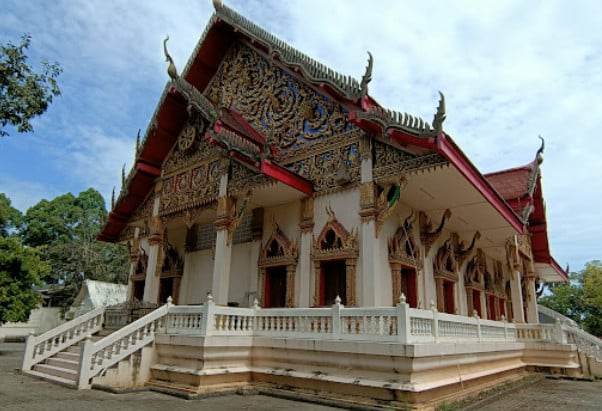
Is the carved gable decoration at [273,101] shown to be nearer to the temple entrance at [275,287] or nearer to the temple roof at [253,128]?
the temple roof at [253,128]

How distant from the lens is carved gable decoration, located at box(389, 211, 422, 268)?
28.1 feet

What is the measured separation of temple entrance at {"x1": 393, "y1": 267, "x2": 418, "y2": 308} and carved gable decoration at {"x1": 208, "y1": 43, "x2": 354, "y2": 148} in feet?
10.2

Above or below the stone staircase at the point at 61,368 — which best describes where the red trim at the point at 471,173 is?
above

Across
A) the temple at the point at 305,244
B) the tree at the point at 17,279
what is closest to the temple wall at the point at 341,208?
the temple at the point at 305,244


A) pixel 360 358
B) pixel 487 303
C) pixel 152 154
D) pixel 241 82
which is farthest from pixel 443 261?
pixel 152 154

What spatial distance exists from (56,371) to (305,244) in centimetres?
496

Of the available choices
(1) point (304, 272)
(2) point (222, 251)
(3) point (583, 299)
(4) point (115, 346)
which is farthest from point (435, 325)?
(3) point (583, 299)

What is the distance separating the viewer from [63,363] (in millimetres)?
8250

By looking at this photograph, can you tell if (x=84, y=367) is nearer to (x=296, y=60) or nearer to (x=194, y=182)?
(x=194, y=182)

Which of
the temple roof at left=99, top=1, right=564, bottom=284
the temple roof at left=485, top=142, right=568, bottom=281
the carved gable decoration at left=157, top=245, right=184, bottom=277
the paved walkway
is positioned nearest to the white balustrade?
the paved walkway

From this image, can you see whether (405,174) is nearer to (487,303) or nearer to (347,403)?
(347,403)

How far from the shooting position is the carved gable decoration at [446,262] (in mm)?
10273

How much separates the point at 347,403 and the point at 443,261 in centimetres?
534

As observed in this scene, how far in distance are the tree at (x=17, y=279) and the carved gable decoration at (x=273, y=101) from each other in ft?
22.5
